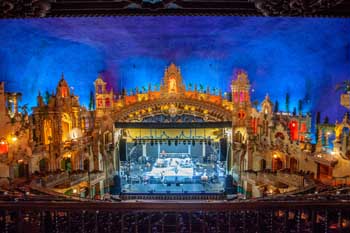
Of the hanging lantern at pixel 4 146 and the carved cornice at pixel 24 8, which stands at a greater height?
the carved cornice at pixel 24 8

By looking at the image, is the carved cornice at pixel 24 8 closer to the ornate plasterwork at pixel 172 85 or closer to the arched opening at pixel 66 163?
the arched opening at pixel 66 163

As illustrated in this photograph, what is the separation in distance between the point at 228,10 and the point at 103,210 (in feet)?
12.4

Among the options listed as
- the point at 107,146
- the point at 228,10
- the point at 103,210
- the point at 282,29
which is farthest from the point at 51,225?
the point at 282,29

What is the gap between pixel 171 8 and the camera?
17.4ft

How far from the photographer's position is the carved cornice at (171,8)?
15.2 ft

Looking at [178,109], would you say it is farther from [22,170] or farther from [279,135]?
[22,170]

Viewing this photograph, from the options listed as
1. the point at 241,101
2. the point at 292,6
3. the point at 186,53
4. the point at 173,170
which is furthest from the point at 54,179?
the point at 292,6

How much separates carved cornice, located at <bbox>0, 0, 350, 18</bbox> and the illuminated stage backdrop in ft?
63.7

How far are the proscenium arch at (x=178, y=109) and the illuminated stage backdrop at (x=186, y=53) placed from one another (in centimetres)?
390

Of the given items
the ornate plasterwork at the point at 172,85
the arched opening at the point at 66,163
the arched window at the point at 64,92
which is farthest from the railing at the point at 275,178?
the arched window at the point at 64,92

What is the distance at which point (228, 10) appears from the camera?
17.5 feet

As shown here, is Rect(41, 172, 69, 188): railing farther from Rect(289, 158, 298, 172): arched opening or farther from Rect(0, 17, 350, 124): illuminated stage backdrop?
Rect(289, 158, 298, 172): arched opening

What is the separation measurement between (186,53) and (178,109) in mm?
5733

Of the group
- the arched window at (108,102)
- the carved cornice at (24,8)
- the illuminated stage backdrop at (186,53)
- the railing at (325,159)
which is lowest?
the railing at (325,159)
